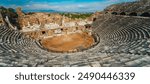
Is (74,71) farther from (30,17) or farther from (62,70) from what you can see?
(30,17)

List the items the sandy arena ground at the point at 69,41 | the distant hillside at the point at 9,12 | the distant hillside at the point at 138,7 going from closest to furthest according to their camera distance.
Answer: the sandy arena ground at the point at 69,41 < the distant hillside at the point at 138,7 < the distant hillside at the point at 9,12

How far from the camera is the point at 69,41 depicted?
2077 cm

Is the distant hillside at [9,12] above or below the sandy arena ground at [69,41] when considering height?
above

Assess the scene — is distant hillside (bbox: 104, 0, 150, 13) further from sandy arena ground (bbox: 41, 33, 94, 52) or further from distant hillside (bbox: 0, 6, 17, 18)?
distant hillside (bbox: 0, 6, 17, 18)

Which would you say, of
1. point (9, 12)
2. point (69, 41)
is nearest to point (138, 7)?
point (69, 41)

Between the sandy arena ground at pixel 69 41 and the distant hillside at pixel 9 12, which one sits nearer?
the sandy arena ground at pixel 69 41

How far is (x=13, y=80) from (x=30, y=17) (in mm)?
25078

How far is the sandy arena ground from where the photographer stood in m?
18.8

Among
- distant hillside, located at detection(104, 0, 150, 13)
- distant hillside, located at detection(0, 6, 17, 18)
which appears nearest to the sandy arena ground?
distant hillside, located at detection(104, 0, 150, 13)

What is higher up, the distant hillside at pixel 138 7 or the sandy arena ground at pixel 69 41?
the distant hillside at pixel 138 7

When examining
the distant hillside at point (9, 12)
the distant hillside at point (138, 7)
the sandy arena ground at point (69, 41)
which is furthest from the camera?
the distant hillside at point (9, 12)

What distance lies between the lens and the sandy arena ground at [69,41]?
18.8 meters

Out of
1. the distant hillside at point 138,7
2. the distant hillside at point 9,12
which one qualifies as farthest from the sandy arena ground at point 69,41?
the distant hillside at point 9,12

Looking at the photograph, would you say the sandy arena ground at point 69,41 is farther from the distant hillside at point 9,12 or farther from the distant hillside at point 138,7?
the distant hillside at point 9,12
